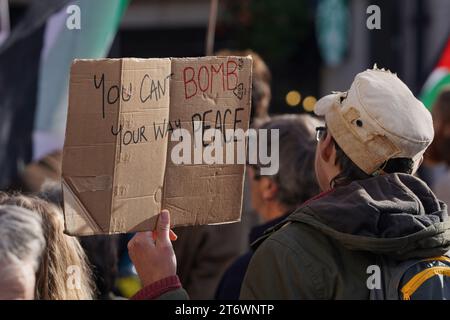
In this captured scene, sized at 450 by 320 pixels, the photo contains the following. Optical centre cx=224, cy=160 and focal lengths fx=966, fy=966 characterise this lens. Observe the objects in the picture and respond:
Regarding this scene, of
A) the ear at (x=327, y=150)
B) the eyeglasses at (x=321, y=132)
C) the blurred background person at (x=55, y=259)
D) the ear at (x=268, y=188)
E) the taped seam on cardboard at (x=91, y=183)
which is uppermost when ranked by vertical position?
the eyeglasses at (x=321, y=132)

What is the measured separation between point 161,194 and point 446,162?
2388 millimetres

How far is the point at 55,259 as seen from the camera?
8.28 feet

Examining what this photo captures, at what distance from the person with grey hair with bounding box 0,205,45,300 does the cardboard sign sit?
13.8 inches

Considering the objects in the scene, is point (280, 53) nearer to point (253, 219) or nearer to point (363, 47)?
point (363, 47)

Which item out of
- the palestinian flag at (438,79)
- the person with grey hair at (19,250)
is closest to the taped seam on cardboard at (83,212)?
the person with grey hair at (19,250)

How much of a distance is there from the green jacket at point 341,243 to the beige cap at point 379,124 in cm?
9

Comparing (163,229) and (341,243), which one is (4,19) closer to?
(163,229)

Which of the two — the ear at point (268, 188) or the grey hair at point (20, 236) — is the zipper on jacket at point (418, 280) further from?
the ear at point (268, 188)

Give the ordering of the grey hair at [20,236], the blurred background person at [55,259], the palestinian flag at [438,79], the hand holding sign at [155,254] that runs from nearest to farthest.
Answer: the hand holding sign at [155,254] → the grey hair at [20,236] → the blurred background person at [55,259] → the palestinian flag at [438,79]

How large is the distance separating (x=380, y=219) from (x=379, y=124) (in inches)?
8.6

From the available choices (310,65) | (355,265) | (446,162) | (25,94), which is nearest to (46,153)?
(25,94)

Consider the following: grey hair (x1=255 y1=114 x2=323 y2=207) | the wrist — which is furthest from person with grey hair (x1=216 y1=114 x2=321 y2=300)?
the wrist

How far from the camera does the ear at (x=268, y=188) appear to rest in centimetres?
338

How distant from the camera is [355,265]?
2047 millimetres
